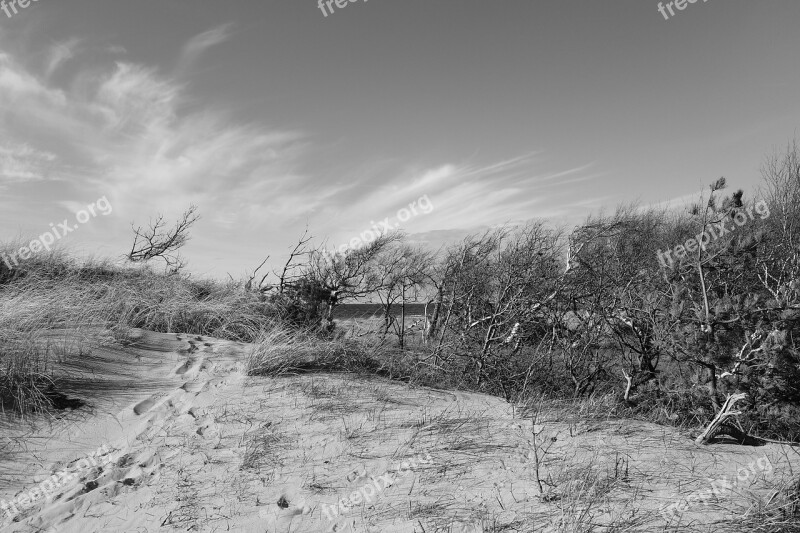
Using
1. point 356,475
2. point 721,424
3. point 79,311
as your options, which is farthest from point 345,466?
point 79,311

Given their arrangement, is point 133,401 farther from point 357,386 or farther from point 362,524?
point 362,524

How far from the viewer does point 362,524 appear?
2.44 meters

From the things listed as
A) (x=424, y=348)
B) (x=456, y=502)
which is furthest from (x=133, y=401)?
(x=424, y=348)

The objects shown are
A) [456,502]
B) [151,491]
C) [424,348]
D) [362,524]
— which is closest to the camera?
[362,524]

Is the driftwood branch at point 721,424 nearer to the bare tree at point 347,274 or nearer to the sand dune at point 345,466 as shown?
the sand dune at point 345,466

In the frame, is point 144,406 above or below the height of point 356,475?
above

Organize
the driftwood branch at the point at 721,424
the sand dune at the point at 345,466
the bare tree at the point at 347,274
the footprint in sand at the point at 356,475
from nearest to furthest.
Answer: the sand dune at the point at 345,466
the footprint in sand at the point at 356,475
the driftwood branch at the point at 721,424
the bare tree at the point at 347,274

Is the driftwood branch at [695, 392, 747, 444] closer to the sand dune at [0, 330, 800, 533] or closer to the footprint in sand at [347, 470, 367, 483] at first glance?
the sand dune at [0, 330, 800, 533]

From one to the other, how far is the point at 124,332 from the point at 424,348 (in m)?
3.93

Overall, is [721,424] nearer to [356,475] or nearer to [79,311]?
[356,475]

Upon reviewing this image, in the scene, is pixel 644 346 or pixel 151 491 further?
pixel 644 346

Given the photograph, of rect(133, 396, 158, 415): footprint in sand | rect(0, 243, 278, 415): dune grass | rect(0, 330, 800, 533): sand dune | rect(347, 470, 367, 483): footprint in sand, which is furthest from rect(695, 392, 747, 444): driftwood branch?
rect(0, 243, 278, 415): dune grass

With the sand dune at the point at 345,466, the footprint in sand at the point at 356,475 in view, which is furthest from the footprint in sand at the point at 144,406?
the footprint in sand at the point at 356,475

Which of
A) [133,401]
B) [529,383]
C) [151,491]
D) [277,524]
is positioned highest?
[133,401]
